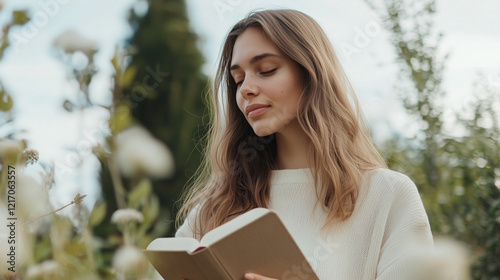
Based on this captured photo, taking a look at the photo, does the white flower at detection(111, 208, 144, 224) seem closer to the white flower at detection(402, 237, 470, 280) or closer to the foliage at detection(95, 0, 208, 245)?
the white flower at detection(402, 237, 470, 280)

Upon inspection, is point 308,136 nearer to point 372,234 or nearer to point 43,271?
point 372,234

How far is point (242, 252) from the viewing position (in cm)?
113

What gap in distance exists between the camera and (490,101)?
2.73m

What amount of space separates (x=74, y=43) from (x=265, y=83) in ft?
1.73

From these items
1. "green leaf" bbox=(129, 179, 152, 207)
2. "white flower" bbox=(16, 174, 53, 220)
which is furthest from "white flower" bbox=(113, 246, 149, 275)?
"white flower" bbox=(16, 174, 53, 220)

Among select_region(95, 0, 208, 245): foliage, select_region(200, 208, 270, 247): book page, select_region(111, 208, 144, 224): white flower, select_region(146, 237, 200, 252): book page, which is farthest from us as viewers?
select_region(95, 0, 208, 245): foliage

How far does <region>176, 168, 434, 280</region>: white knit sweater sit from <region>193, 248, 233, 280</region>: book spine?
0.39 metres

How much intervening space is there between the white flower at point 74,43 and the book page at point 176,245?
0.50 metres

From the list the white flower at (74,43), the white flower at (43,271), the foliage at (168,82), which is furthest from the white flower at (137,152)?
the foliage at (168,82)

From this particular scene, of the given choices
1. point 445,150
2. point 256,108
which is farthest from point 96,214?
point 445,150

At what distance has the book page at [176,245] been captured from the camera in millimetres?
1189

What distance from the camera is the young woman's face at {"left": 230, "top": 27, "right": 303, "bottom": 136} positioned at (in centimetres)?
155

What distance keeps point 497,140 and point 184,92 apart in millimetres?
1730

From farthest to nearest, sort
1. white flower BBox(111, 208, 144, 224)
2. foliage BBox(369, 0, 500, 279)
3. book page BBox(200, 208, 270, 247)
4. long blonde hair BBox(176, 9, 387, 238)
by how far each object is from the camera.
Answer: foliage BBox(369, 0, 500, 279)
long blonde hair BBox(176, 9, 387, 238)
white flower BBox(111, 208, 144, 224)
book page BBox(200, 208, 270, 247)
